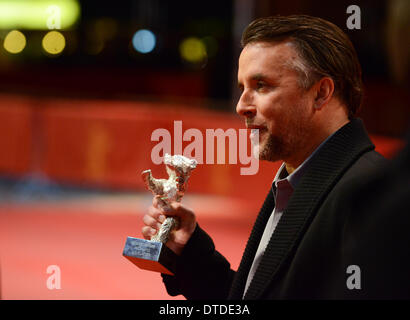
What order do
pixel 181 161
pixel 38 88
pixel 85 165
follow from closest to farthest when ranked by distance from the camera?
pixel 181 161, pixel 85 165, pixel 38 88

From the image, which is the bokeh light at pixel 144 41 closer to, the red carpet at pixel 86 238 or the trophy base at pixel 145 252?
the red carpet at pixel 86 238

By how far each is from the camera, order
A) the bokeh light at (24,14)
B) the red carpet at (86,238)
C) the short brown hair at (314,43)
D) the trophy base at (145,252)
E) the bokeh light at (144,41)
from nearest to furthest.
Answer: the short brown hair at (314,43) < the trophy base at (145,252) < the red carpet at (86,238) < the bokeh light at (24,14) < the bokeh light at (144,41)

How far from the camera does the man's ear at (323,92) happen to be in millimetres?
1614

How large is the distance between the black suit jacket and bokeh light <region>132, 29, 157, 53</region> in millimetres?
12408

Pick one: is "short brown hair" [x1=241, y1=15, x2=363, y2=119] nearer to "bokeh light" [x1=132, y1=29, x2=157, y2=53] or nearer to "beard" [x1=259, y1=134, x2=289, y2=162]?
"beard" [x1=259, y1=134, x2=289, y2=162]

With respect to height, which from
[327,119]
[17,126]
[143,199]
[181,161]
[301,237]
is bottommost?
[143,199]

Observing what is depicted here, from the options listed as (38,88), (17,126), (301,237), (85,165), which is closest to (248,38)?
(301,237)

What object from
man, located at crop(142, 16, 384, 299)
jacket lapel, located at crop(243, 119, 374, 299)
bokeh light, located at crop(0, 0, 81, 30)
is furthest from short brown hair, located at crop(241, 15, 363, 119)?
bokeh light, located at crop(0, 0, 81, 30)

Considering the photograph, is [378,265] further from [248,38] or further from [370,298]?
[248,38]

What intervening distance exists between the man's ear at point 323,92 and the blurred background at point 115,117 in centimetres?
28

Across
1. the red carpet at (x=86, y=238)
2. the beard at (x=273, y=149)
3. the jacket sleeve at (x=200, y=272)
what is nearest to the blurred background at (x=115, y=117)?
the red carpet at (x=86, y=238)

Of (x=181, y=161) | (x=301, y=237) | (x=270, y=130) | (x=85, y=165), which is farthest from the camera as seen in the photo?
(x=85, y=165)

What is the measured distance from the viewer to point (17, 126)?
328 inches
